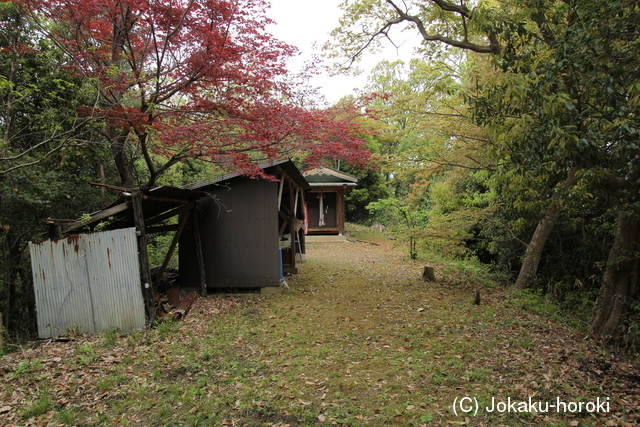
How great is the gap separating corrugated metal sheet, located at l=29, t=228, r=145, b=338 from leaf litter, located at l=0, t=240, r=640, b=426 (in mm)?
335

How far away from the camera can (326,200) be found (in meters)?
23.6

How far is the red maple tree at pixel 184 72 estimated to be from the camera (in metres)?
6.36

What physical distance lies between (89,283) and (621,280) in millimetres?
8228

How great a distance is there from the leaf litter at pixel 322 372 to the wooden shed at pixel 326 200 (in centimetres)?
1510

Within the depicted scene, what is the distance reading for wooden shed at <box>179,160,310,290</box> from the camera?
30.7ft

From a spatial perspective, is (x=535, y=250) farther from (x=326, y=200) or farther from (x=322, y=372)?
(x=326, y=200)

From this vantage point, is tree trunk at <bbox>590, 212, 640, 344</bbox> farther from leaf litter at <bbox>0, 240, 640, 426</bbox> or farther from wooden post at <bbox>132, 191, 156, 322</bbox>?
wooden post at <bbox>132, 191, 156, 322</bbox>

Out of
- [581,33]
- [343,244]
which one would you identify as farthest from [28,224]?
[343,244]

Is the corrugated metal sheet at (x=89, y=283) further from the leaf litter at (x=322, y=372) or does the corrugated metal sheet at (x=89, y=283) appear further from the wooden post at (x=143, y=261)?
the leaf litter at (x=322, y=372)

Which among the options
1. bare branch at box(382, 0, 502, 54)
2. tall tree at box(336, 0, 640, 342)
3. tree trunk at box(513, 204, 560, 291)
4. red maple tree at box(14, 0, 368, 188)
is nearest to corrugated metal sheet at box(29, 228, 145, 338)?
red maple tree at box(14, 0, 368, 188)

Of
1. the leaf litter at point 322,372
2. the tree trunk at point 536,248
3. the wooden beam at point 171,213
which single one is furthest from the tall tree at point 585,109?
the wooden beam at point 171,213

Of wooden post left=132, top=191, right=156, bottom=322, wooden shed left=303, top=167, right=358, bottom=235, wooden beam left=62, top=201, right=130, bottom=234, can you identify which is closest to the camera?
wooden beam left=62, top=201, right=130, bottom=234

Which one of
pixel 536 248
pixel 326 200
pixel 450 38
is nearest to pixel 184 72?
pixel 450 38

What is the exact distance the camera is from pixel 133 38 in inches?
274
